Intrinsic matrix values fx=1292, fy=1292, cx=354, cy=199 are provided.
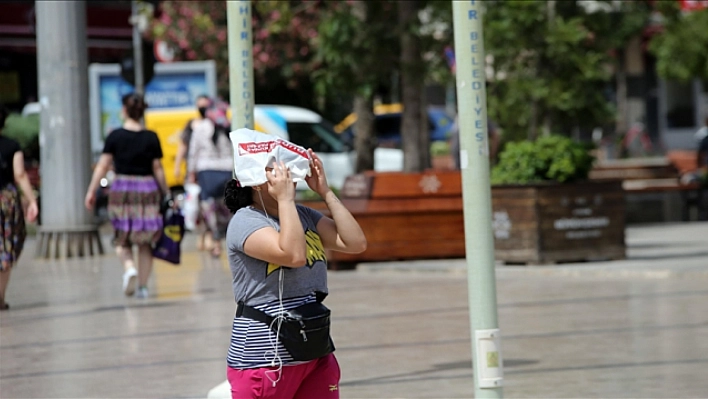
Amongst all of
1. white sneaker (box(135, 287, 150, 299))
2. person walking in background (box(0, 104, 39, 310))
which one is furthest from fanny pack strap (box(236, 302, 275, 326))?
white sneaker (box(135, 287, 150, 299))

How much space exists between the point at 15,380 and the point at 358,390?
6.87ft

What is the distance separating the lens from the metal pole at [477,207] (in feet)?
17.4

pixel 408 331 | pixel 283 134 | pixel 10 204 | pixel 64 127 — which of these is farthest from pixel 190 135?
pixel 283 134

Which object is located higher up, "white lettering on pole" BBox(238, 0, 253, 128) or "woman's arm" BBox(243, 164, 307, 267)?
"white lettering on pole" BBox(238, 0, 253, 128)

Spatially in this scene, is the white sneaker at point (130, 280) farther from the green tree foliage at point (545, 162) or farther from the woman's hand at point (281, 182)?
the woman's hand at point (281, 182)

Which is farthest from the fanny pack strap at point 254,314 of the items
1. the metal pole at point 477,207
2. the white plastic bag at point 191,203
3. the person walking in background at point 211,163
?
the white plastic bag at point 191,203

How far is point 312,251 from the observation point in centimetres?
451

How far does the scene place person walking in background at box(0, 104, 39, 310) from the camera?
10.5 m

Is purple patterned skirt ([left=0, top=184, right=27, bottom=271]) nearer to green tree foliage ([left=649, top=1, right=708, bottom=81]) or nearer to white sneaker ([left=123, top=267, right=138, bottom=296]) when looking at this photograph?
white sneaker ([left=123, top=267, right=138, bottom=296])

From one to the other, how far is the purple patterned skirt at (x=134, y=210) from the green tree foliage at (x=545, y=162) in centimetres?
376

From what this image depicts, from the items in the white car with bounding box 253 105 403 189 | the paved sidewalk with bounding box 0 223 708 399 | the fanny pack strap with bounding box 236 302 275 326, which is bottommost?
the paved sidewalk with bounding box 0 223 708 399

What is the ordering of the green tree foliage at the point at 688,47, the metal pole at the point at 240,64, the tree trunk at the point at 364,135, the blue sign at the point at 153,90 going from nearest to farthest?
the metal pole at the point at 240,64
the tree trunk at the point at 364,135
the blue sign at the point at 153,90
the green tree foliage at the point at 688,47

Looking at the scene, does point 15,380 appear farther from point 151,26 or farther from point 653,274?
point 151,26

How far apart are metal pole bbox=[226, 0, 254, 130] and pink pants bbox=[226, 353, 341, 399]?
8.07ft
